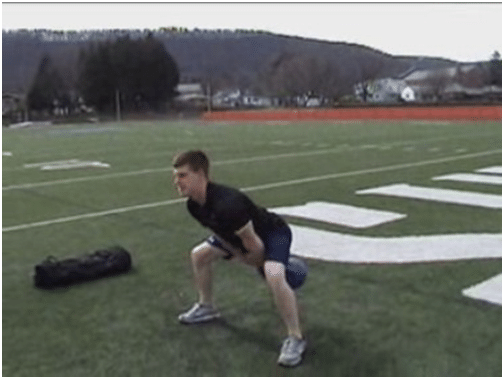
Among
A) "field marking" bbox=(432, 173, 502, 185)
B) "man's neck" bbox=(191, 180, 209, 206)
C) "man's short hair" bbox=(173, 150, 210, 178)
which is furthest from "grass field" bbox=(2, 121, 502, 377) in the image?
"field marking" bbox=(432, 173, 502, 185)

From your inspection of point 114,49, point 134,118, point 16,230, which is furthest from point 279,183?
point 114,49

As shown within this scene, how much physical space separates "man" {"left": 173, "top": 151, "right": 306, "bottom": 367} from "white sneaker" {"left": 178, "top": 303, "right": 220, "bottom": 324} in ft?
1.69

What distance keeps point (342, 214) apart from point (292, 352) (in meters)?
3.83

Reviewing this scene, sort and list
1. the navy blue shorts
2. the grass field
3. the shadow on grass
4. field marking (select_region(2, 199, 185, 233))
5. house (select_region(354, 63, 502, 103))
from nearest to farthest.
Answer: the shadow on grass, the grass field, the navy blue shorts, field marking (select_region(2, 199, 185, 233)), house (select_region(354, 63, 502, 103))

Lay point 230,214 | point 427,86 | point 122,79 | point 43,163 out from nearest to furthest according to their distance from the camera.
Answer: point 230,214
point 43,163
point 122,79
point 427,86

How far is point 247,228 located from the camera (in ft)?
11.0

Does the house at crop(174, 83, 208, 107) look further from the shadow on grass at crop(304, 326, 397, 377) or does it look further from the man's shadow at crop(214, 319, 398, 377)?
the shadow on grass at crop(304, 326, 397, 377)

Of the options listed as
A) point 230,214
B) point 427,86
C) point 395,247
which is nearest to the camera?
point 230,214

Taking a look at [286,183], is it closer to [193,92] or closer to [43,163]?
[43,163]

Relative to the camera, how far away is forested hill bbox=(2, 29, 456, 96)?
297 feet

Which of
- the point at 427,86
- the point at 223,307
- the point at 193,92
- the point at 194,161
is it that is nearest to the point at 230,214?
the point at 194,161

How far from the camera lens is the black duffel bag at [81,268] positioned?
15.6 ft

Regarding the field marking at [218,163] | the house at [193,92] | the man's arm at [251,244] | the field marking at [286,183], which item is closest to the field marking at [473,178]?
the field marking at [286,183]

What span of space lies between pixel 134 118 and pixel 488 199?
60.9 metres
